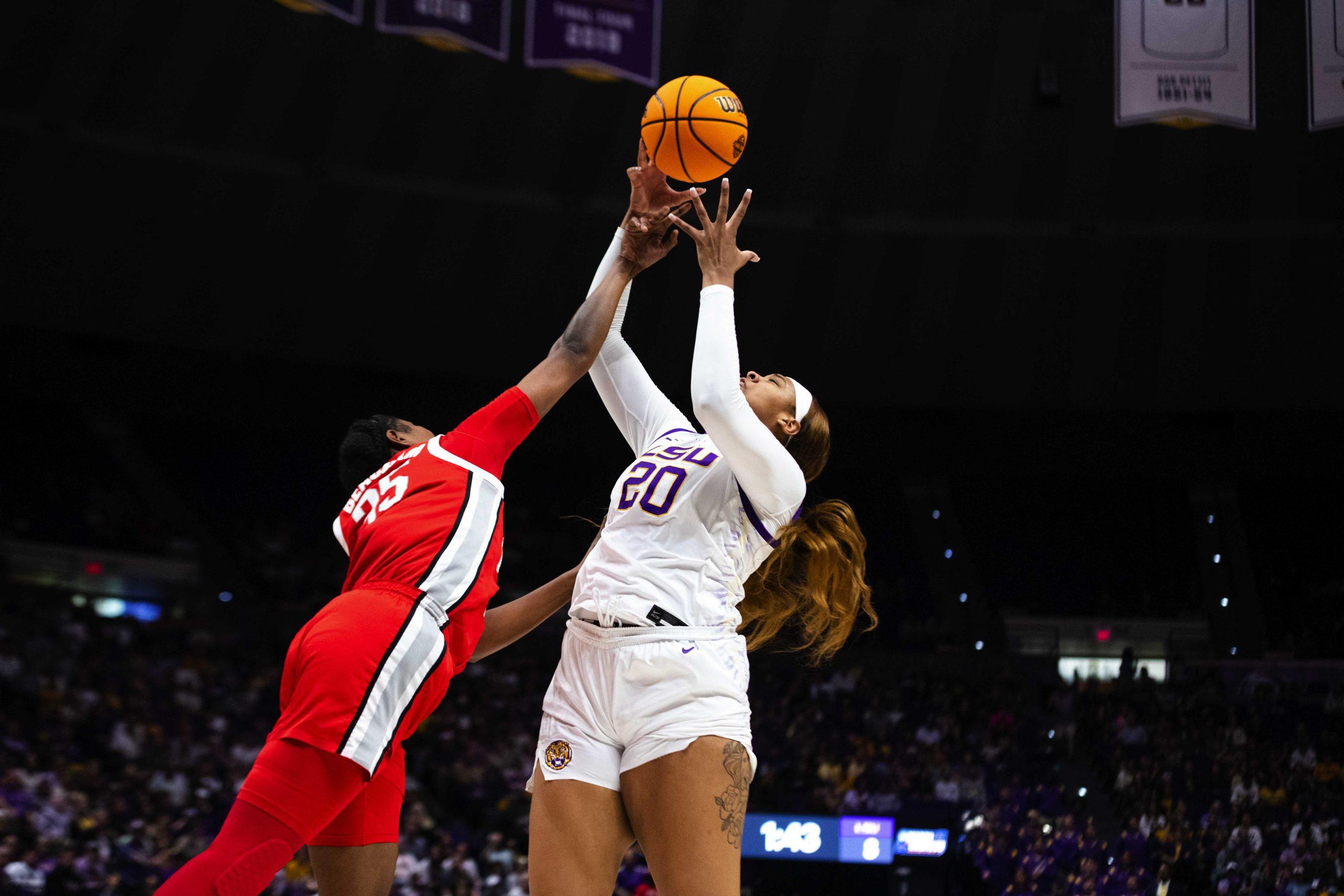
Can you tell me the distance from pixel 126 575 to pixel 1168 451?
709 inches

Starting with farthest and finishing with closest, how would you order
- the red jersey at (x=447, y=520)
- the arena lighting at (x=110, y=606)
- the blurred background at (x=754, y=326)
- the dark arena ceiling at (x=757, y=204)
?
the arena lighting at (x=110, y=606), the dark arena ceiling at (x=757, y=204), the blurred background at (x=754, y=326), the red jersey at (x=447, y=520)

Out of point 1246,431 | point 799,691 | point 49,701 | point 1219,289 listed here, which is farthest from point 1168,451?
point 49,701

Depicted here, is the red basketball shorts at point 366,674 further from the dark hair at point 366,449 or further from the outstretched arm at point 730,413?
the outstretched arm at point 730,413

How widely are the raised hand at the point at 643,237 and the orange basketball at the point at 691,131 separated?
30cm

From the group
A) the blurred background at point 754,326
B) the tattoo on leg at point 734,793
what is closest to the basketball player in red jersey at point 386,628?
the tattoo on leg at point 734,793

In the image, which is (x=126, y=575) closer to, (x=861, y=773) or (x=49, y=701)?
(x=49, y=701)

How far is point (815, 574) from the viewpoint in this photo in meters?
4.01

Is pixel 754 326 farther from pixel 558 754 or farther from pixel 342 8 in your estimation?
pixel 558 754

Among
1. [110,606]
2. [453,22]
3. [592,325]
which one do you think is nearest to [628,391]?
[592,325]

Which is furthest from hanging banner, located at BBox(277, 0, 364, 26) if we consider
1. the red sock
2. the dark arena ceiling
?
the red sock

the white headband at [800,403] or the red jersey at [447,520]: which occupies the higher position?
the white headband at [800,403]

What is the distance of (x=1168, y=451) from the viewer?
22.2 meters

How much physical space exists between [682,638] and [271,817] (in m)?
1.15

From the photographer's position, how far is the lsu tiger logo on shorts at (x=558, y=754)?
11.7ft
